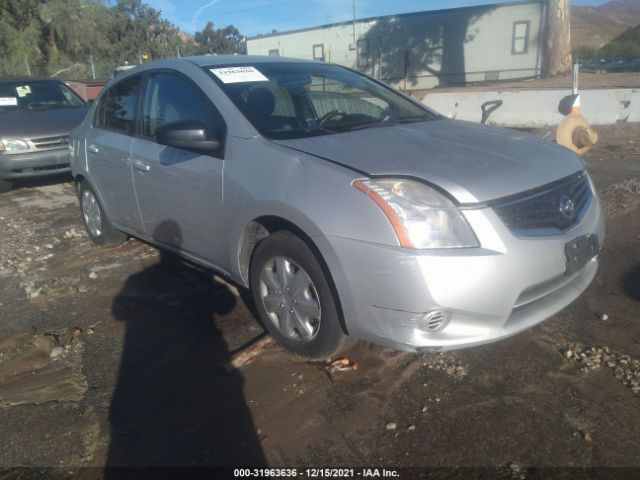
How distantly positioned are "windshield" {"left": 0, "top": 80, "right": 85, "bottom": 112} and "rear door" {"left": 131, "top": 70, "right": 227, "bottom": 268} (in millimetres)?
5808

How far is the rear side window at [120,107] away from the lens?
165 inches

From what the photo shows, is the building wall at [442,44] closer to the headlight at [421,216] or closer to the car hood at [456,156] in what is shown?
the car hood at [456,156]

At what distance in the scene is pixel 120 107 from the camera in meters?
4.44

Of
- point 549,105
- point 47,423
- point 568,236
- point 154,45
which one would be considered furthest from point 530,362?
point 154,45

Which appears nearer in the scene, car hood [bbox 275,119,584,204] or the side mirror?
car hood [bbox 275,119,584,204]

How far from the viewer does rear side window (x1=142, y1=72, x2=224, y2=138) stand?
3.33m

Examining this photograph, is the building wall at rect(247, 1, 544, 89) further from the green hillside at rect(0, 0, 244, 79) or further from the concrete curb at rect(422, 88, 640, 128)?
the concrete curb at rect(422, 88, 640, 128)

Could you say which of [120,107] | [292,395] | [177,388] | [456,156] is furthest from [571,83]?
[177,388]

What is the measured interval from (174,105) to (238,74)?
0.52 meters

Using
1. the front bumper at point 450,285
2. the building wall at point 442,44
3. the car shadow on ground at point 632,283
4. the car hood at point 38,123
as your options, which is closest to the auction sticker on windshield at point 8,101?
the car hood at point 38,123

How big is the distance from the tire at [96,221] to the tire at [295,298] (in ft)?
7.82

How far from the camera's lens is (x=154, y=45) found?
51.8m

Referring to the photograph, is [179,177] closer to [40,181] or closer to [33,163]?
[33,163]

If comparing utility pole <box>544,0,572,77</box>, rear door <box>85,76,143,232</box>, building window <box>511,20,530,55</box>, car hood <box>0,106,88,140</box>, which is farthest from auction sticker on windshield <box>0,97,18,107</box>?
building window <box>511,20,530,55</box>
